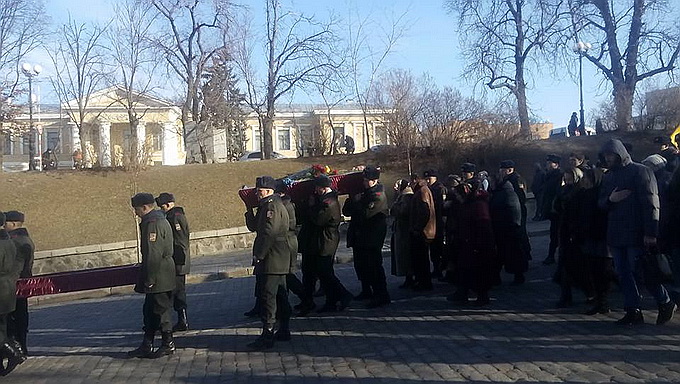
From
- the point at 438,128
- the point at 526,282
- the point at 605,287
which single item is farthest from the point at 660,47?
the point at 605,287

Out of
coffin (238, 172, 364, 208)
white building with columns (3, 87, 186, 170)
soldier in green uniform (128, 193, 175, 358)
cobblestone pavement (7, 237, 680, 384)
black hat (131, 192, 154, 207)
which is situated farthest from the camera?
white building with columns (3, 87, 186, 170)

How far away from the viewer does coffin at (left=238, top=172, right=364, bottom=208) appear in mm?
10234

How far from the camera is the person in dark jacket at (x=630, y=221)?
740 centimetres

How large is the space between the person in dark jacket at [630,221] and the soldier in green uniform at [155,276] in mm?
4652

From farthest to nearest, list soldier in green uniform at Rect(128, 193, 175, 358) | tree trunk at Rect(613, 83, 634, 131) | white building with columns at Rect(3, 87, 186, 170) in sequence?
tree trunk at Rect(613, 83, 634, 131) → white building with columns at Rect(3, 87, 186, 170) → soldier in green uniform at Rect(128, 193, 175, 358)

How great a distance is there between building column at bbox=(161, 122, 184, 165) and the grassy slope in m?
13.5

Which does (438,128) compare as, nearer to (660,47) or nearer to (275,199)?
(660,47)

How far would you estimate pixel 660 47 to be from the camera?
33406 millimetres

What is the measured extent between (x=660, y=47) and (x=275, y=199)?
29982 millimetres

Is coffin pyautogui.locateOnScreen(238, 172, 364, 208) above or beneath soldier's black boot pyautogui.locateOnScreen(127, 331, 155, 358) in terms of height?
above

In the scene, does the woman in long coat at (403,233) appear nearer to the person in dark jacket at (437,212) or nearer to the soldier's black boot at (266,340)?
the person in dark jacket at (437,212)

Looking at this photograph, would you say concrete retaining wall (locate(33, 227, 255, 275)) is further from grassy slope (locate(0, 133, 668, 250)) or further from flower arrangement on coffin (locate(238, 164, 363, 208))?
flower arrangement on coffin (locate(238, 164, 363, 208))

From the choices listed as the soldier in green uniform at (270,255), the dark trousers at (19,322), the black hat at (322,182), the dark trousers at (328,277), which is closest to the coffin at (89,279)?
the dark trousers at (19,322)

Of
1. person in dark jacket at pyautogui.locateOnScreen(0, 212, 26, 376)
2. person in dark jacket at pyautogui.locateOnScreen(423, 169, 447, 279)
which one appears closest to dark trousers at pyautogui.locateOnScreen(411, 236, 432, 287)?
person in dark jacket at pyautogui.locateOnScreen(423, 169, 447, 279)
